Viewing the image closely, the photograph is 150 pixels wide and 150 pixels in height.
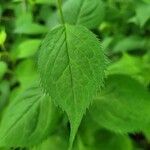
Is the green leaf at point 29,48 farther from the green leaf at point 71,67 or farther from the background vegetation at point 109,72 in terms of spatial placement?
the green leaf at point 71,67

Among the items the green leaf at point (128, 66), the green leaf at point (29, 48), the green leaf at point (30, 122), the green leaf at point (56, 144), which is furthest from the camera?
the green leaf at point (29, 48)

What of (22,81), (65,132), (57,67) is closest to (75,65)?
(57,67)

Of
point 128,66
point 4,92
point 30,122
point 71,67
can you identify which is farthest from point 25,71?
point 71,67

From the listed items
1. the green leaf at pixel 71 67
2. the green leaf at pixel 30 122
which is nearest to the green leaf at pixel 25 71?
the green leaf at pixel 30 122

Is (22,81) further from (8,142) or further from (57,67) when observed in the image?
(57,67)

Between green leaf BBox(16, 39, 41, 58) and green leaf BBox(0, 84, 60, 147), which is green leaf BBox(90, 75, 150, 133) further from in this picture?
green leaf BBox(16, 39, 41, 58)
